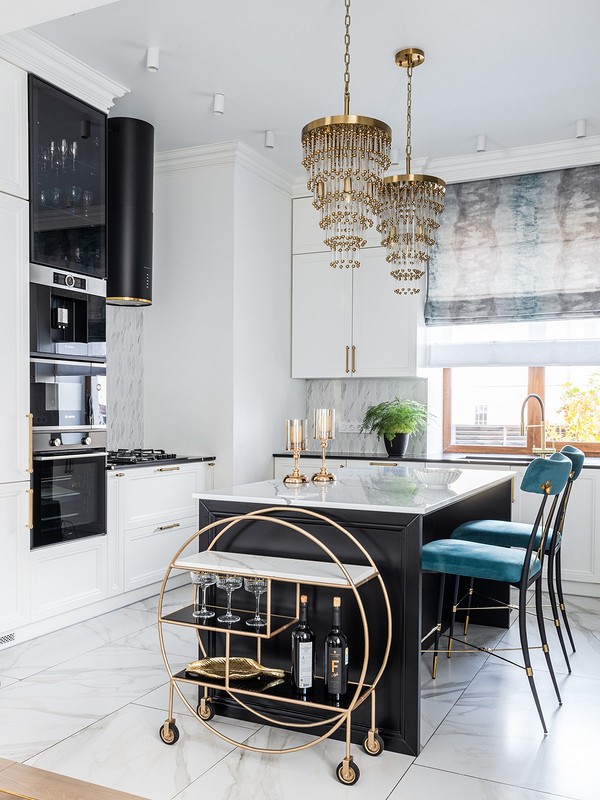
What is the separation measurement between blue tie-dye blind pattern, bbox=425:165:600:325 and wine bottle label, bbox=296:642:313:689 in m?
3.38

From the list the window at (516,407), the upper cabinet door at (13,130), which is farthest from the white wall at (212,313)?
the upper cabinet door at (13,130)

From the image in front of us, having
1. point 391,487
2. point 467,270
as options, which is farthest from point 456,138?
point 391,487

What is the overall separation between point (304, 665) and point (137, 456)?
248cm

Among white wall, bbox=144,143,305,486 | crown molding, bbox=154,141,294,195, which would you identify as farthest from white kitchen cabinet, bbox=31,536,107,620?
crown molding, bbox=154,141,294,195

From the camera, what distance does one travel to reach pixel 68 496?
3.73 m

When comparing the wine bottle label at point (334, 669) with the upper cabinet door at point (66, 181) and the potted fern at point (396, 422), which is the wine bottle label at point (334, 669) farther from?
the potted fern at point (396, 422)

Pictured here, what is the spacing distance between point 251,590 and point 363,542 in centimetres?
41

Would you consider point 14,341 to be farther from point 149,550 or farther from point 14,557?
point 149,550

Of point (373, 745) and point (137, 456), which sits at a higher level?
point (137, 456)

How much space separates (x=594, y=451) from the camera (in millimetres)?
5078

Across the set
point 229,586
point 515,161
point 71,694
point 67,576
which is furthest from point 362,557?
point 515,161

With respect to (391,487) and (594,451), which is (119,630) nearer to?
(391,487)

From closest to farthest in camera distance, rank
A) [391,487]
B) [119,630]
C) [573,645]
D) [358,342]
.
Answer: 1. [391,487]
2. [573,645]
3. [119,630]
4. [358,342]

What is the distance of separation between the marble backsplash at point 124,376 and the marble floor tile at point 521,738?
290cm
